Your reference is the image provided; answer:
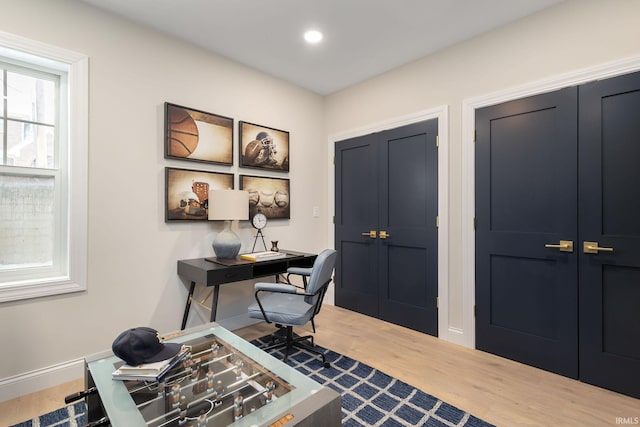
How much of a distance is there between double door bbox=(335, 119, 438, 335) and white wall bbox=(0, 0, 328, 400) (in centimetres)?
142

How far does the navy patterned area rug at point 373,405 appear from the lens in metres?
1.73

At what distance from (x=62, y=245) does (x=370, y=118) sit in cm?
310

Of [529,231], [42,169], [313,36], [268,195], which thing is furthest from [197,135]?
[529,231]

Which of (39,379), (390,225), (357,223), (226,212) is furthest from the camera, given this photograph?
(357,223)

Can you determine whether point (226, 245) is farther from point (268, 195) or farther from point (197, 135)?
point (197, 135)

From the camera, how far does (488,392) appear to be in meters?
2.02

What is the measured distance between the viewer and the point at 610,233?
6.70ft

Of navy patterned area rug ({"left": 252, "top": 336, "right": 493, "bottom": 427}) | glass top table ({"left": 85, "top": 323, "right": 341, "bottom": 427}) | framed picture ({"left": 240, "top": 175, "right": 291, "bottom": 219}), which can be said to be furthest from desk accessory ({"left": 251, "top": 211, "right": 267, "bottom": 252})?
glass top table ({"left": 85, "top": 323, "right": 341, "bottom": 427})

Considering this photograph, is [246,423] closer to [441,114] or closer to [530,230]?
[530,230]

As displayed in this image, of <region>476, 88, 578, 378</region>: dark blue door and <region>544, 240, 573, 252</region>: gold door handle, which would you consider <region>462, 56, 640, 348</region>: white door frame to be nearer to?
<region>476, 88, 578, 378</region>: dark blue door

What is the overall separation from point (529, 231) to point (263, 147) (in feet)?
8.56

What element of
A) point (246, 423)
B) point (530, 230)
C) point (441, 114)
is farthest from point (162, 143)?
point (530, 230)

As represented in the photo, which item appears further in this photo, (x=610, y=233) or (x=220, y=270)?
(x=220, y=270)

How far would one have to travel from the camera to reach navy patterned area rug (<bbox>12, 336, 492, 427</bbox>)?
5.68 ft
